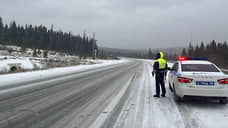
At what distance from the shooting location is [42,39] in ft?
301

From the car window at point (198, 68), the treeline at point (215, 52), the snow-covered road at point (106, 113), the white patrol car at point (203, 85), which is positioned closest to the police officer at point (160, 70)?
the snow-covered road at point (106, 113)

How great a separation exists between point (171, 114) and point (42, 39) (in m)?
101

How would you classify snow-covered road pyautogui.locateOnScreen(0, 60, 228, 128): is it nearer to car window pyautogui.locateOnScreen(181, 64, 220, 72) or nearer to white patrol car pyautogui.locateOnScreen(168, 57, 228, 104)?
white patrol car pyautogui.locateOnScreen(168, 57, 228, 104)

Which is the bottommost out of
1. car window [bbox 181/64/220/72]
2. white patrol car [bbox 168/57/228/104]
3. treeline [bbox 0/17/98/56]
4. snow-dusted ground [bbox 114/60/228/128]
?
snow-dusted ground [bbox 114/60/228/128]

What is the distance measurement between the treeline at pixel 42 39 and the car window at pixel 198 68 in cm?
8709

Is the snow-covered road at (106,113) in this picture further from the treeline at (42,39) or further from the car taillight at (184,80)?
the treeline at (42,39)

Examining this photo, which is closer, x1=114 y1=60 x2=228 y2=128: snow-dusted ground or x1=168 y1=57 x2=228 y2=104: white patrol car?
x1=114 y1=60 x2=228 y2=128: snow-dusted ground

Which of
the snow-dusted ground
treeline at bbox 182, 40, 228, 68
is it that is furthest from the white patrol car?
treeline at bbox 182, 40, 228, 68

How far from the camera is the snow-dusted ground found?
11.7 feet

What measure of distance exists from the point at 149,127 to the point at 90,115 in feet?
5.42

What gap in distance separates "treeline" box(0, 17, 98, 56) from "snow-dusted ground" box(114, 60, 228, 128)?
287 feet

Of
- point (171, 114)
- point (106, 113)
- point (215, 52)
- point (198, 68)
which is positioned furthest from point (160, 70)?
point (215, 52)

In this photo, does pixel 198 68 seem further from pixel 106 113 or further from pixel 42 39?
pixel 42 39

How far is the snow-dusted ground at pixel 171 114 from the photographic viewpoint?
3576 millimetres
